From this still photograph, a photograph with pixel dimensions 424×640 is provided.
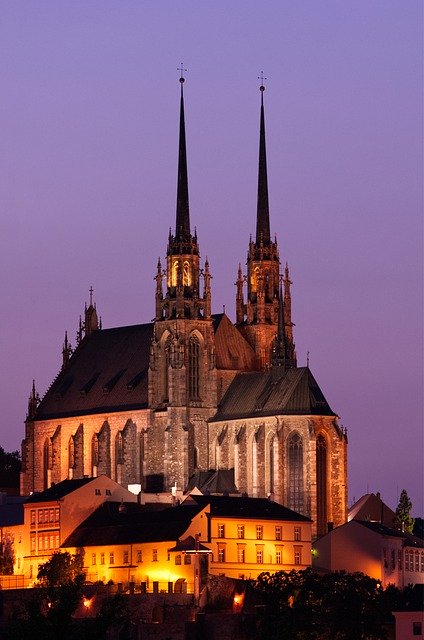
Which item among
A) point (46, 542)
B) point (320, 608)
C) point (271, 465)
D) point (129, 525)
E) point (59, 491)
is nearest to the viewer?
point (320, 608)

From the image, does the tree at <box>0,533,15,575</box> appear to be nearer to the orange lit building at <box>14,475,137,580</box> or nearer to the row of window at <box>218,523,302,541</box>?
the orange lit building at <box>14,475,137,580</box>

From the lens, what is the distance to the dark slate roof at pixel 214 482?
641ft

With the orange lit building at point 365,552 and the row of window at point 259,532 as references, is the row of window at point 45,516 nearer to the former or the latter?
the row of window at point 259,532

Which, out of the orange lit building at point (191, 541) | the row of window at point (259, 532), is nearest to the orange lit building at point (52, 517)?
the orange lit building at point (191, 541)

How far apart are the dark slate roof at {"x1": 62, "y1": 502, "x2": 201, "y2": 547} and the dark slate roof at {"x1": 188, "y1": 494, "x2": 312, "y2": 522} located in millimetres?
1643

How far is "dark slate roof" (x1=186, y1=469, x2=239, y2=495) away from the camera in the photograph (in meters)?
195

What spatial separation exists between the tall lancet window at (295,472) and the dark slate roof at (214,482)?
4318 millimetres

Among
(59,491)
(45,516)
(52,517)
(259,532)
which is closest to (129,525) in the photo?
(52,517)

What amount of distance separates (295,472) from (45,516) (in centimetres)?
1829

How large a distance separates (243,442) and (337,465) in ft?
23.6

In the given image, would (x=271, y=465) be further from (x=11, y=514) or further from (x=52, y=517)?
(x=11, y=514)

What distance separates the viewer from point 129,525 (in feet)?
593

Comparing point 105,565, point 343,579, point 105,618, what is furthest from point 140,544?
point 105,618

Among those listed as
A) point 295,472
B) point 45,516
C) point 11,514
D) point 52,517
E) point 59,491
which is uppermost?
point 295,472
